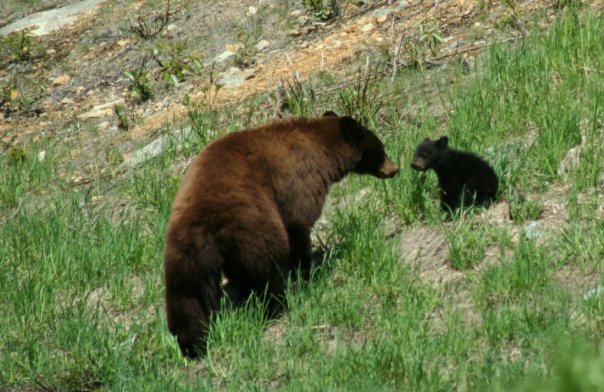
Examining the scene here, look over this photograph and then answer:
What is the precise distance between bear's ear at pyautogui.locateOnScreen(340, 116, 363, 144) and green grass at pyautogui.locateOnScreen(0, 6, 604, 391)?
54 centimetres

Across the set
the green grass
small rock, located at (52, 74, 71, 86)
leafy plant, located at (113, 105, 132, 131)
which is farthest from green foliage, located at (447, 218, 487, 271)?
small rock, located at (52, 74, 71, 86)

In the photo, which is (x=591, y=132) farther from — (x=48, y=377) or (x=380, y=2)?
(x=380, y=2)

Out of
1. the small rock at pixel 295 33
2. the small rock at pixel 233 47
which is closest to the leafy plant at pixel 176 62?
the small rock at pixel 233 47

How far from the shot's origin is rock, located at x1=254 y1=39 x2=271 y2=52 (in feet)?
42.1

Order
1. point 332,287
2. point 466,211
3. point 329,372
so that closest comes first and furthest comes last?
point 329,372 → point 332,287 → point 466,211

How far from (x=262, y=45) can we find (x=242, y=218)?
6638mm

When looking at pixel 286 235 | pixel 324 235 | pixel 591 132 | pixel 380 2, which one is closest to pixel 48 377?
pixel 286 235

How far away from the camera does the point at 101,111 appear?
12.8 meters

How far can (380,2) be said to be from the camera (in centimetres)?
1273

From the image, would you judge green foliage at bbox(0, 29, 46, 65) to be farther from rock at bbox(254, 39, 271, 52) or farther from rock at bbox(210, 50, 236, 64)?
rock at bbox(254, 39, 271, 52)

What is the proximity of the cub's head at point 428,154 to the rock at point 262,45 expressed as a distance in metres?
5.46

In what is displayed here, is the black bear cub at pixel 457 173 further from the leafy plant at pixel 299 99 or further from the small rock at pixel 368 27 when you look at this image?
the small rock at pixel 368 27

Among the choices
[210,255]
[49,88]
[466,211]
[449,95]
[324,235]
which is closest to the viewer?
[210,255]

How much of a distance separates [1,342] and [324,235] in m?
2.54
